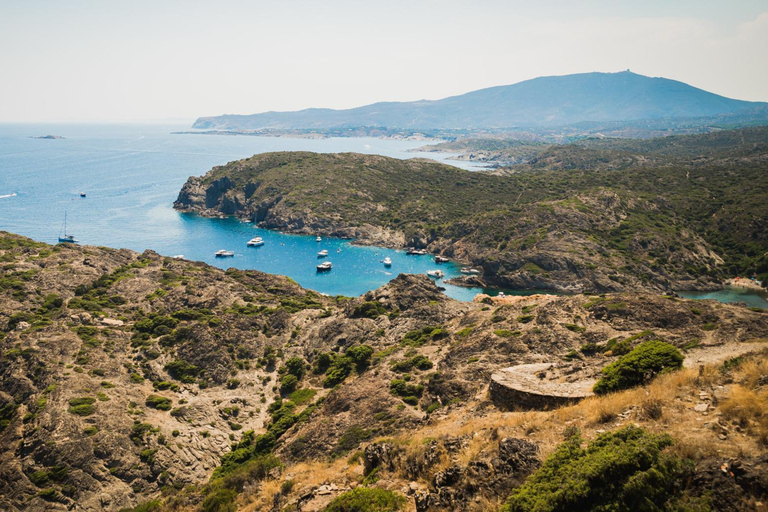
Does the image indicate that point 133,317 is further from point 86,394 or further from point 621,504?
point 621,504

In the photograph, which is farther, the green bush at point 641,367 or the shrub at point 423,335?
the shrub at point 423,335

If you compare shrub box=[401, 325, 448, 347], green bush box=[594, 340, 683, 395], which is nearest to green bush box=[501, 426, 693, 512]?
green bush box=[594, 340, 683, 395]

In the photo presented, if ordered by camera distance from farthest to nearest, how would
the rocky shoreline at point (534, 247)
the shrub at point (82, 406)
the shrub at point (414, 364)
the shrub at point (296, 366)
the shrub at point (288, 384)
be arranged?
the rocky shoreline at point (534, 247) → the shrub at point (296, 366) → the shrub at point (288, 384) → the shrub at point (414, 364) → the shrub at point (82, 406)

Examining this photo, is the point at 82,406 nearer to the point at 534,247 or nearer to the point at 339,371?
the point at 339,371

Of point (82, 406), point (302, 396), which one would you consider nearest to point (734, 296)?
point (302, 396)

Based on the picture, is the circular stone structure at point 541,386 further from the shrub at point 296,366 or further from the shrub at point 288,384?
the shrub at point 296,366

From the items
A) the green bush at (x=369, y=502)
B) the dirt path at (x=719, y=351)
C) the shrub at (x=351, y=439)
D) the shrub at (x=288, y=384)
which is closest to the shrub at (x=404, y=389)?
the shrub at (x=351, y=439)
